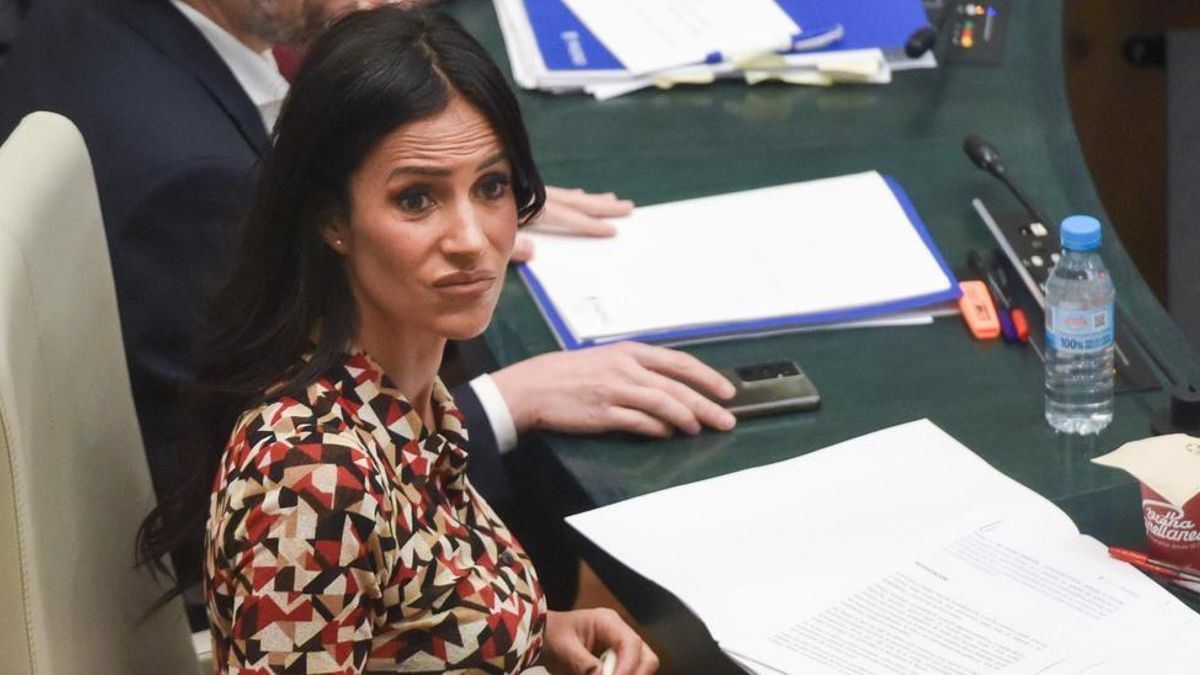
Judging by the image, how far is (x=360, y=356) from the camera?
1.20 meters

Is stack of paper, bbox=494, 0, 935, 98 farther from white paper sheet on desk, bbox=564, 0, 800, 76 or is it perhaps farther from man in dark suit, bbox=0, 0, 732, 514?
man in dark suit, bbox=0, 0, 732, 514

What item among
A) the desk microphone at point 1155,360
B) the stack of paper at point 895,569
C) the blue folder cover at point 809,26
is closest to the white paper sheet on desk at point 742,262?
the desk microphone at point 1155,360

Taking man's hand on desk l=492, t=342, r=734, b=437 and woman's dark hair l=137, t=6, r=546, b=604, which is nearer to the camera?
woman's dark hair l=137, t=6, r=546, b=604

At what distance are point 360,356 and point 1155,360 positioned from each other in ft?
2.37

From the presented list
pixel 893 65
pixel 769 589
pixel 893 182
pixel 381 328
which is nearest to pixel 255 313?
pixel 381 328

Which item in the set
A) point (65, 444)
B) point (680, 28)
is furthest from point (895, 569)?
point (680, 28)

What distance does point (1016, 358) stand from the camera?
154cm

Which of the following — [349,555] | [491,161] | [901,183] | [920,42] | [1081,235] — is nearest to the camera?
[349,555]

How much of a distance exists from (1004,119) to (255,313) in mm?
1015

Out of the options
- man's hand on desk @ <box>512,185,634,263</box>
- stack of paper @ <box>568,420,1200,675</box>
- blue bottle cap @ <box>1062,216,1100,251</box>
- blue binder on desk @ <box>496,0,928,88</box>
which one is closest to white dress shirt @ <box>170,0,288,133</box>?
man's hand on desk @ <box>512,185,634,263</box>

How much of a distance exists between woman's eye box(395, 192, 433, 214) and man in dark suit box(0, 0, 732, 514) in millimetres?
255

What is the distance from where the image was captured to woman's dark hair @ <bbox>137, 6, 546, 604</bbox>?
3.74 ft

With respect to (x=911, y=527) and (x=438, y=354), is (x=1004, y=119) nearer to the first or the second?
(x=911, y=527)

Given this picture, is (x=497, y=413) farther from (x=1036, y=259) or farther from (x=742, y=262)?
(x=1036, y=259)
